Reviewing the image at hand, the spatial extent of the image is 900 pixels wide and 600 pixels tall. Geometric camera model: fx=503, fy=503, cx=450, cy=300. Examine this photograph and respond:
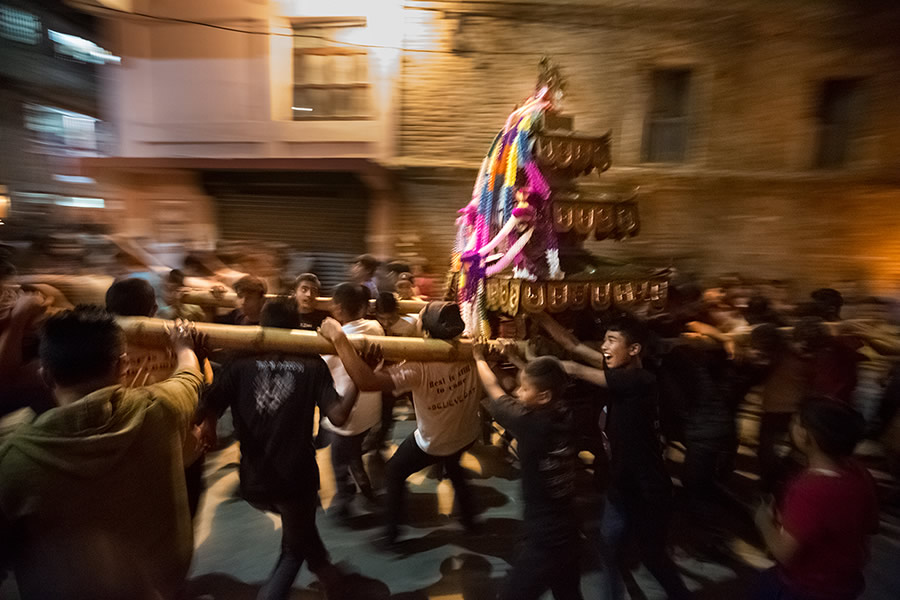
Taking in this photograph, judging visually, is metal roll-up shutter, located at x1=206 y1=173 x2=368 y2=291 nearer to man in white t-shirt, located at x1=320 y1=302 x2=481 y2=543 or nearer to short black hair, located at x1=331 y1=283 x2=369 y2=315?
short black hair, located at x1=331 y1=283 x2=369 y2=315

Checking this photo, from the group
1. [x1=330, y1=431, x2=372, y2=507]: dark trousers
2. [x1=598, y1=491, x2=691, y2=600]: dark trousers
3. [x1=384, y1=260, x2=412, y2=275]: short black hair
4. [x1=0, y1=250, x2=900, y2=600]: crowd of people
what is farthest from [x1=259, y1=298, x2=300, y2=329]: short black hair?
[x1=384, y1=260, x2=412, y2=275]: short black hair

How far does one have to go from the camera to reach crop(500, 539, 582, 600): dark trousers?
94.7 inches

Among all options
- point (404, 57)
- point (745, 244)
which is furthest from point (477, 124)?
point (745, 244)

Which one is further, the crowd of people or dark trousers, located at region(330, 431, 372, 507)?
dark trousers, located at region(330, 431, 372, 507)

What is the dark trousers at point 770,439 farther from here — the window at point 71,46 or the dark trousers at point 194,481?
the window at point 71,46

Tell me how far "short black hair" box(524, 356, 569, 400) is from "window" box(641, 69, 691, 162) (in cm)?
759

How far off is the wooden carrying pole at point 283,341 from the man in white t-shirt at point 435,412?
4.7 inches

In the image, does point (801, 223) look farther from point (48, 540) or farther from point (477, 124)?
point (48, 540)

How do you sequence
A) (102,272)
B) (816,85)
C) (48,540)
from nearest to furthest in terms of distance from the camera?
(48,540), (102,272), (816,85)

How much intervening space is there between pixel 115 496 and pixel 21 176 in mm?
17160

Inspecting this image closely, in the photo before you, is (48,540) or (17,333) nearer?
(48,540)

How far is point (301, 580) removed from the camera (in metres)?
3.22

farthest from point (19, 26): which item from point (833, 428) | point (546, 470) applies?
point (833, 428)

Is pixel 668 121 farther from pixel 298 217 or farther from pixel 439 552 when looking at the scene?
pixel 439 552
